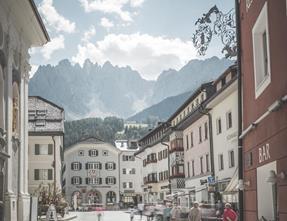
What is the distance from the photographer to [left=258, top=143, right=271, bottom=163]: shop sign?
9.82 m

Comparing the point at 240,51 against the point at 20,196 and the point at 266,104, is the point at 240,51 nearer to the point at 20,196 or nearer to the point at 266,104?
the point at 266,104

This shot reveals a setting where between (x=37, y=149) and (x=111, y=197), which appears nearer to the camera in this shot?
(x=37, y=149)

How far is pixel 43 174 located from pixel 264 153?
199 ft

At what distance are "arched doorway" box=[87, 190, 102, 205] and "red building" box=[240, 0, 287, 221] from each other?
10507cm

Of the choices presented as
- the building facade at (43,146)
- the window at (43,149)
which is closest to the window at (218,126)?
the building facade at (43,146)

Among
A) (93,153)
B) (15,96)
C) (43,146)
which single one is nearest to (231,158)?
(15,96)

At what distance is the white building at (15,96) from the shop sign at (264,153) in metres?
11.7

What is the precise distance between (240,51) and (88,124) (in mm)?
183174

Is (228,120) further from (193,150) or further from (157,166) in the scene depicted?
(157,166)

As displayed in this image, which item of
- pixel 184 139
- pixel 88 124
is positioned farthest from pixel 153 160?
pixel 88 124

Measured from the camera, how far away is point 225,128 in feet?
124

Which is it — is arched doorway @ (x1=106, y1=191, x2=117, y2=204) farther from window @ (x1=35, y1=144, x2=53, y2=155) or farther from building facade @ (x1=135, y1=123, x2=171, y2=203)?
window @ (x1=35, y1=144, x2=53, y2=155)

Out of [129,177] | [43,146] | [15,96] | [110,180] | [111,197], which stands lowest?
[111,197]

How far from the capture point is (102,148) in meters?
117
